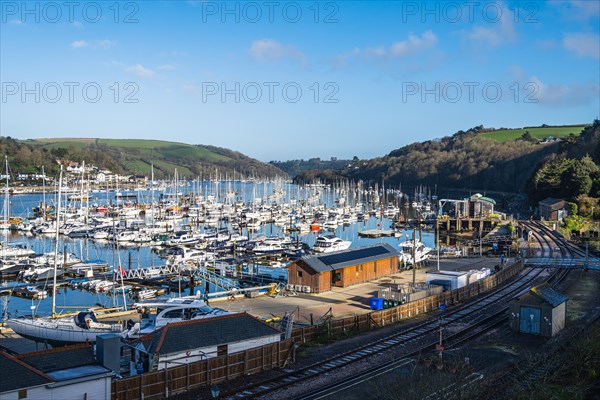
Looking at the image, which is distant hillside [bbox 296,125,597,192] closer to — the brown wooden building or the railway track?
the brown wooden building

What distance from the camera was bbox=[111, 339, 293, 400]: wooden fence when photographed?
16656 mm

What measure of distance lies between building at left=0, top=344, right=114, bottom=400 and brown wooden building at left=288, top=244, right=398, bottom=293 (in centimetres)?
1878

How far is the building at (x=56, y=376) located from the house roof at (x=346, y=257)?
1901cm

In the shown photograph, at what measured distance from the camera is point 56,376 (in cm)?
1523

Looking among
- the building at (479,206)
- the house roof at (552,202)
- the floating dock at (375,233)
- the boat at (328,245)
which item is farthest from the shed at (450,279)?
the building at (479,206)

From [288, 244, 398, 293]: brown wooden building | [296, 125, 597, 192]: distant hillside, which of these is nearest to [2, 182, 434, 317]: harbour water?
[288, 244, 398, 293]: brown wooden building

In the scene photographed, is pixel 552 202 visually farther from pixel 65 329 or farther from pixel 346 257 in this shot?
pixel 65 329

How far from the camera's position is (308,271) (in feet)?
114

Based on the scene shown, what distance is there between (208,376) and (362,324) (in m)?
9.45

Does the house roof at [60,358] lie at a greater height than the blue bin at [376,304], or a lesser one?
greater

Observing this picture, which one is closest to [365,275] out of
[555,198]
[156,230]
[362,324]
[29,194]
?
[362,324]

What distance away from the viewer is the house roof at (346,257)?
1374 inches

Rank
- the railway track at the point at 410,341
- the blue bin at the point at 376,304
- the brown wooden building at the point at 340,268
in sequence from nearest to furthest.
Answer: the railway track at the point at 410,341
the blue bin at the point at 376,304
the brown wooden building at the point at 340,268

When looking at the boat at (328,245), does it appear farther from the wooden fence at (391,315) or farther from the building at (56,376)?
the building at (56,376)
